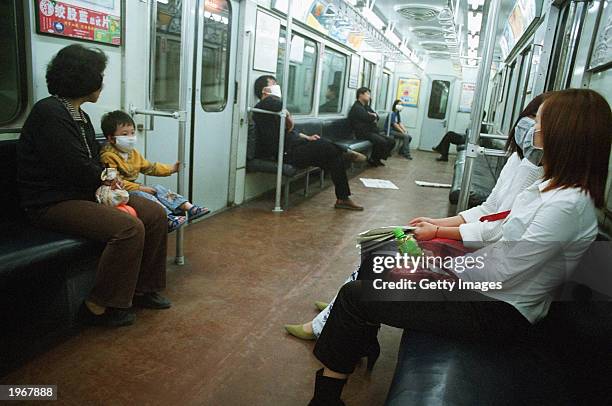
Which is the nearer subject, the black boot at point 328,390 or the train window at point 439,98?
the black boot at point 328,390

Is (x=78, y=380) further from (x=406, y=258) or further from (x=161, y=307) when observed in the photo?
(x=406, y=258)

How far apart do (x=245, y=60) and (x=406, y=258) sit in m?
3.53

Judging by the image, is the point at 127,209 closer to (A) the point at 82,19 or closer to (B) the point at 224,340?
(B) the point at 224,340

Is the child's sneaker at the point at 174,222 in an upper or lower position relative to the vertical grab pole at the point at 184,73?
lower

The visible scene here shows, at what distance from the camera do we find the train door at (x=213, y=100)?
426cm

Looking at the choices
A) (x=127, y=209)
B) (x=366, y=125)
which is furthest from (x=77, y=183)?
(x=366, y=125)

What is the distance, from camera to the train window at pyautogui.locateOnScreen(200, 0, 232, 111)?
4.29 metres

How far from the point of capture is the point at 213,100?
15.1ft

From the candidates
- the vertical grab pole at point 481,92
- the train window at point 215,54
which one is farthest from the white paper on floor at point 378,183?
the vertical grab pole at point 481,92

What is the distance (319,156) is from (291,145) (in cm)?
35

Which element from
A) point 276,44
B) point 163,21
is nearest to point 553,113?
point 163,21

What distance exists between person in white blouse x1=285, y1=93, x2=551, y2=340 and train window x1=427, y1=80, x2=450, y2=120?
1178 cm

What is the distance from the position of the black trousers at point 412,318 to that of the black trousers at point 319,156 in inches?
143

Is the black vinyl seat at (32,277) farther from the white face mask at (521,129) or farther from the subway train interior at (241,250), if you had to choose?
the white face mask at (521,129)
